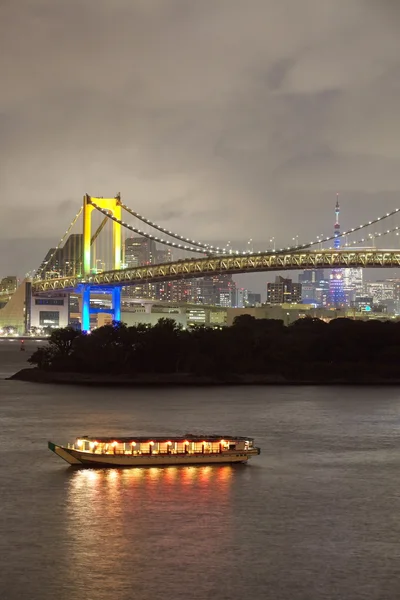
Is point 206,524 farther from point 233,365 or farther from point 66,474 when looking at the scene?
point 233,365

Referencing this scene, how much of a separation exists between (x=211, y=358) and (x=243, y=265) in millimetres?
10736

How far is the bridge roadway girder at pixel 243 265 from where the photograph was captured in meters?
46.8

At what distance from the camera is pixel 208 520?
14445 millimetres

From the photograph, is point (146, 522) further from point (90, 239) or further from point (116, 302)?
point (90, 239)

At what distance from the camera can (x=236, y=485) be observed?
17016 millimetres

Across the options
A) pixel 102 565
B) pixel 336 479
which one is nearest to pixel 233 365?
pixel 336 479

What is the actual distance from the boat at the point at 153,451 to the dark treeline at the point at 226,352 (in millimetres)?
20306

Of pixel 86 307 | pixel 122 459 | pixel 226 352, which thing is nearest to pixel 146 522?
pixel 122 459

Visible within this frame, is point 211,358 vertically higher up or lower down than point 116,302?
lower down

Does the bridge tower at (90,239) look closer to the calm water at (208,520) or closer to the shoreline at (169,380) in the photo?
the shoreline at (169,380)

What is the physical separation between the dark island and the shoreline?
0.12 feet

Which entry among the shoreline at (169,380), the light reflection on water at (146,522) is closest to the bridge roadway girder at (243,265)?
the shoreline at (169,380)

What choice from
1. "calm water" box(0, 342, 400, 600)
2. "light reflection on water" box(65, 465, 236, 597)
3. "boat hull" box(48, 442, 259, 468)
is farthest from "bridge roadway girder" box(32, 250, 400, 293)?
"light reflection on water" box(65, 465, 236, 597)

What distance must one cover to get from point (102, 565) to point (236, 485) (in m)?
5.20
